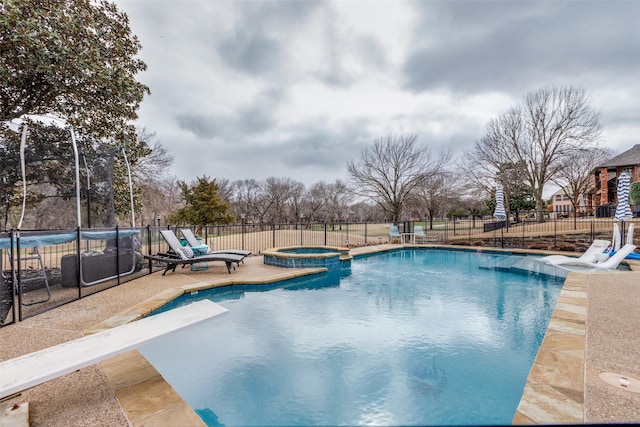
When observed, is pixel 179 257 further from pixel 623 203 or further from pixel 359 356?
pixel 623 203

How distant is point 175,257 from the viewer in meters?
7.04

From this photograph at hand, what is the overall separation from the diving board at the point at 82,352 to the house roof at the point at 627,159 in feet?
110

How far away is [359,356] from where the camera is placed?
3.17 m

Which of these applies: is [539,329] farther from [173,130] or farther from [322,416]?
[173,130]

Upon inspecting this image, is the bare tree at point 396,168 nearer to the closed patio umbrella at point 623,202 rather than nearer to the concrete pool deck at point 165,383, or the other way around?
the closed patio umbrella at point 623,202

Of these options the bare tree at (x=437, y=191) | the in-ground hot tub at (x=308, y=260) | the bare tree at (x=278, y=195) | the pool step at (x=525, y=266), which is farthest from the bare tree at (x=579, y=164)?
the bare tree at (x=278, y=195)

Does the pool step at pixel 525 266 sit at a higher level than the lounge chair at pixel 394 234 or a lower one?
lower

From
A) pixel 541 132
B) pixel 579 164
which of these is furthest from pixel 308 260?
pixel 579 164

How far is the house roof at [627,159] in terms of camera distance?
2467 cm

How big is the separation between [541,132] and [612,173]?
55.1ft

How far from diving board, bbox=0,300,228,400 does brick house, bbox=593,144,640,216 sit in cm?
3199

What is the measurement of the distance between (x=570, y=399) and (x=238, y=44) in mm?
10222

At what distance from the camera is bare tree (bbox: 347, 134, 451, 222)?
1978 centimetres

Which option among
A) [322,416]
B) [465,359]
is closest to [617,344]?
[465,359]
